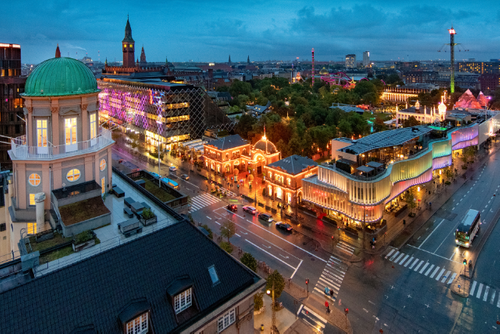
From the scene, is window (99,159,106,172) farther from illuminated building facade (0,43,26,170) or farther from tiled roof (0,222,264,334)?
illuminated building facade (0,43,26,170)

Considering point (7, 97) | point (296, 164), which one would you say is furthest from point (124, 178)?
point (7, 97)

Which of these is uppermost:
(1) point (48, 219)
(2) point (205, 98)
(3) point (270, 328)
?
(2) point (205, 98)

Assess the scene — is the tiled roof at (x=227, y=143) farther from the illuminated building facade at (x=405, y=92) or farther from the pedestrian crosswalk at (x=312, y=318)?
the illuminated building facade at (x=405, y=92)

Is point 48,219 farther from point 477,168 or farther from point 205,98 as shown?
point 477,168

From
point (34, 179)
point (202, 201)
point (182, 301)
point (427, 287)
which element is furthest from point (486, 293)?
point (34, 179)

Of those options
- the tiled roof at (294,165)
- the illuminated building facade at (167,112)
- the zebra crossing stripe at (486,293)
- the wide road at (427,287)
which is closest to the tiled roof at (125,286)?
the wide road at (427,287)

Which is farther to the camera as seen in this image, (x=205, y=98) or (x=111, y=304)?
(x=205, y=98)

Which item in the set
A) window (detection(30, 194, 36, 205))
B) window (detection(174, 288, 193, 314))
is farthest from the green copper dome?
window (detection(174, 288, 193, 314))
